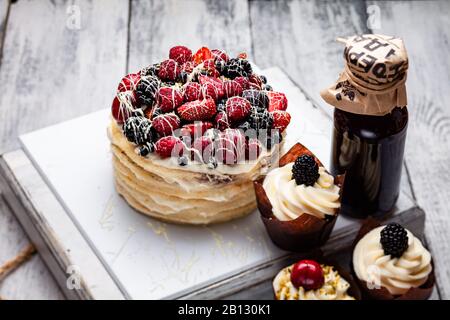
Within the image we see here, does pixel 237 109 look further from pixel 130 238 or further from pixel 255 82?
pixel 130 238

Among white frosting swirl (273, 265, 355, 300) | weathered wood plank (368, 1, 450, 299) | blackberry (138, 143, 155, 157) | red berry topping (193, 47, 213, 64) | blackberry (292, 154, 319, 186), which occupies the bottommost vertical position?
weathered wood plank (368, 1, 450, 299)

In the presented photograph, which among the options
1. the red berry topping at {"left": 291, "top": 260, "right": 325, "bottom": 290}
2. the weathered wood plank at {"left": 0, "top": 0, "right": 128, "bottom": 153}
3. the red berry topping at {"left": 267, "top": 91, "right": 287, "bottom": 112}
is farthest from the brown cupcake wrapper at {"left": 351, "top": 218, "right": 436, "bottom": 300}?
the weathered wood plank at {"left": 0, "top": 0, "right": 128, "bottom": 153}

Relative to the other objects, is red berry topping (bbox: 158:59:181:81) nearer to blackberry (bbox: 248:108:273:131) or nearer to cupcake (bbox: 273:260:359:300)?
blackberry (bbox: 248:108:273:131)

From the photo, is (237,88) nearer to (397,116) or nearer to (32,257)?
(397,116)

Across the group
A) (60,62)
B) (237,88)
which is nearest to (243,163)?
(237,88)

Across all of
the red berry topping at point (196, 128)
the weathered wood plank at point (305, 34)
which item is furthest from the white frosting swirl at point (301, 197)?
the weathered wood plank at point (305, 34)

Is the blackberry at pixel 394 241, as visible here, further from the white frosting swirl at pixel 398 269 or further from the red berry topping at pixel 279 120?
the red berry topping at pixel 279 120
